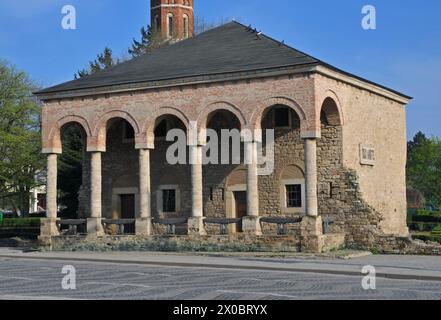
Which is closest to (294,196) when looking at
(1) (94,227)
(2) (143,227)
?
(2) (143,227)

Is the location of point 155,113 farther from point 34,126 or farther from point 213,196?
point 34,126

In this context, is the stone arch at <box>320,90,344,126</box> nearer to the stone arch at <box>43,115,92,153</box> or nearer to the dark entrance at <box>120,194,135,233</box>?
the dark entrance at <box>120,194,135,233</box>

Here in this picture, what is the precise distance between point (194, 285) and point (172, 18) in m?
53.9

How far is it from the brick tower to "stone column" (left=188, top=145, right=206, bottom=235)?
1543 inches

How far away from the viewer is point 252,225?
88.4 ft

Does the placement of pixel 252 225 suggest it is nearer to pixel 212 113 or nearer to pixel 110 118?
pixel 212 113

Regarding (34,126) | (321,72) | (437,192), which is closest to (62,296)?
(321,72)

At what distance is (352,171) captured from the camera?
2816 cm

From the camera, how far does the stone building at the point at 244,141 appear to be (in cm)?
2697

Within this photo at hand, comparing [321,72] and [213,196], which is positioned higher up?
[321,72]

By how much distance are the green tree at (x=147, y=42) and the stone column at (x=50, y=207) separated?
32691 mm
